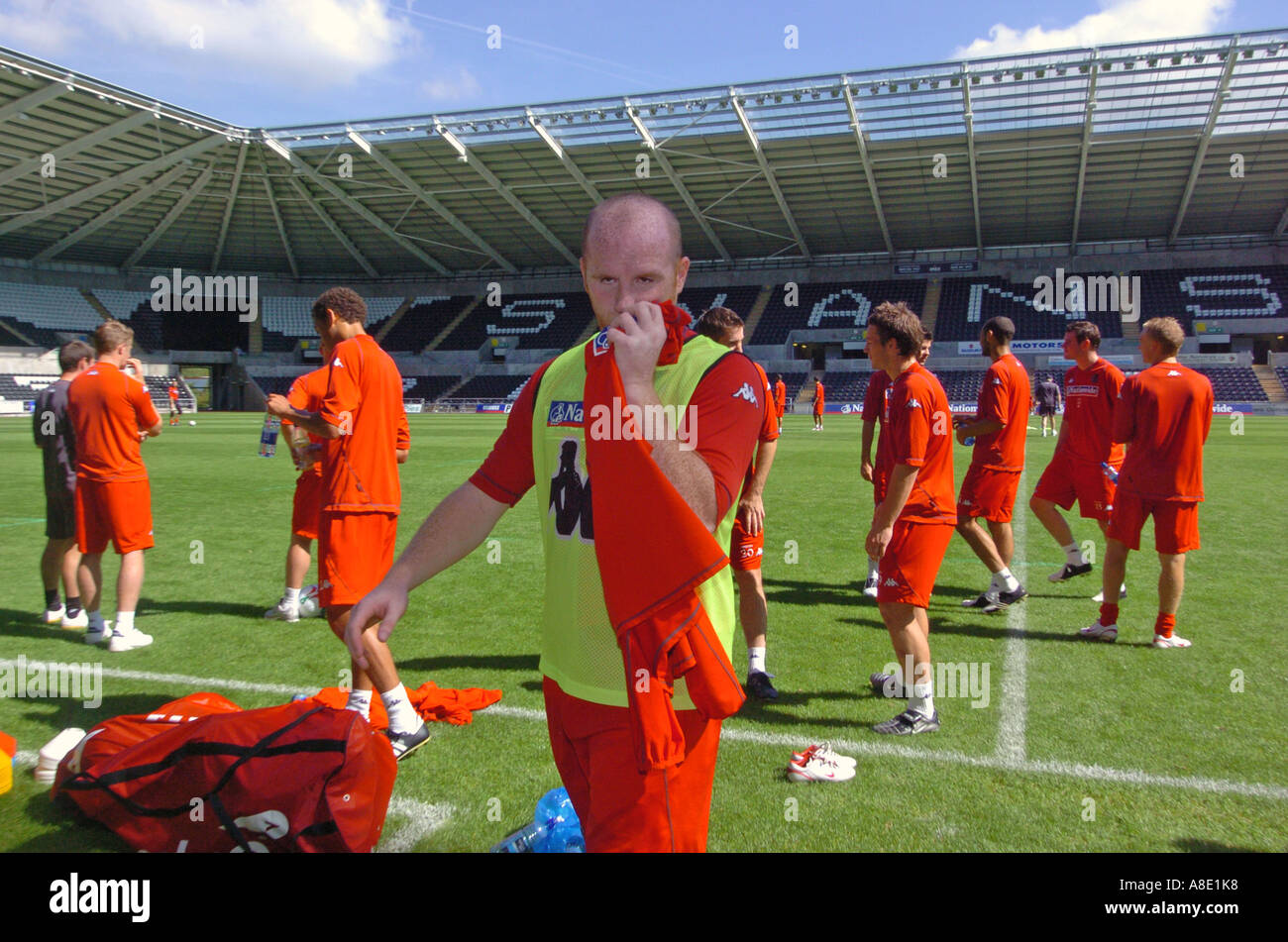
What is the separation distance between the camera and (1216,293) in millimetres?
42250

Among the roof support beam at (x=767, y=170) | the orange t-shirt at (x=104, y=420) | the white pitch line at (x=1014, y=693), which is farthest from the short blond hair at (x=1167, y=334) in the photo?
the roof support beam at (x=767, y=170)

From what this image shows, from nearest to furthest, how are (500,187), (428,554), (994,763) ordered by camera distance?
1. (428,554)
2. (994,763)
3. (500,187)

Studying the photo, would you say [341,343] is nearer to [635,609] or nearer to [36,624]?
[635,609]

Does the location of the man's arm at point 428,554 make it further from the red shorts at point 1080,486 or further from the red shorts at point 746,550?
the red shorts at point 1080,486

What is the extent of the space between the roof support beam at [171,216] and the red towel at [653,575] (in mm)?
48604

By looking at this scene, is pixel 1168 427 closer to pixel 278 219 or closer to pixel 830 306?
pixel 830 306

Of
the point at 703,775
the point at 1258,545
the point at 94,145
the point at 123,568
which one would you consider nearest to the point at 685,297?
the point at 94,145

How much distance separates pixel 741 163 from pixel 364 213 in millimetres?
22317

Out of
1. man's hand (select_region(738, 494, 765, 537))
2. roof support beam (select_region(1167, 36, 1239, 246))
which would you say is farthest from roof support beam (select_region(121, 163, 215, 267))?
man's hand (select_region(738, 494, 765, 537))

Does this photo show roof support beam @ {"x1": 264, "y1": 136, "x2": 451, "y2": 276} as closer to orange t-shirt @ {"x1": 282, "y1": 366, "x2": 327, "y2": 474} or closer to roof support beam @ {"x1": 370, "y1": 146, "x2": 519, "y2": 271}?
roof support beam @ {"x1": 370, "y1": 146, "x2": 519, "y2": 271}

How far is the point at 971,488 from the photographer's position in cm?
684

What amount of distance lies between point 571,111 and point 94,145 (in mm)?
21478

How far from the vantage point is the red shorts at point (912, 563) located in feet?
13.9

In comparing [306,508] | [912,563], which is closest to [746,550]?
[912,563]
